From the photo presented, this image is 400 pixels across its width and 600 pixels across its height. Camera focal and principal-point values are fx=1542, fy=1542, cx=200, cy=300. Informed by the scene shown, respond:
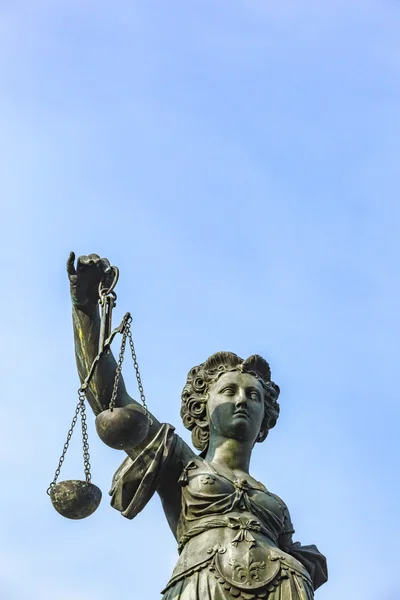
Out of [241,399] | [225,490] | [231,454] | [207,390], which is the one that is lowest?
[225,490]

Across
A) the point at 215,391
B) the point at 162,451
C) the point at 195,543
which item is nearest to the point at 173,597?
the point at 195,543

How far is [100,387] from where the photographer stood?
1515 centimetres

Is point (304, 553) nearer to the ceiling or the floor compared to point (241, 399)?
nearer to the floor

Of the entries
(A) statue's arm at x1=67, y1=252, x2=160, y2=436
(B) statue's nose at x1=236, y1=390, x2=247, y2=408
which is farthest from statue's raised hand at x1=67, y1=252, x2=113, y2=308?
(B) statue's nose at x1=236, y1=390, x2=247, y2=408

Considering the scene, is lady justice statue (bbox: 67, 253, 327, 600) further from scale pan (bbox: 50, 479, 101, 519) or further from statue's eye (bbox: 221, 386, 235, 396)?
scale pan (bbox: 50, 479, 101, 519)

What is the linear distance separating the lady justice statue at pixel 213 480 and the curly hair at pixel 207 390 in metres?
0.01

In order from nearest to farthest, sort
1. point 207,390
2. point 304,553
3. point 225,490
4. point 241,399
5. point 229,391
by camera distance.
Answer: point 225,490 → point 304,553 → point 241,399 → point 229,391 → point 207,390

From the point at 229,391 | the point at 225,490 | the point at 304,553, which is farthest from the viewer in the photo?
the point at 229,391

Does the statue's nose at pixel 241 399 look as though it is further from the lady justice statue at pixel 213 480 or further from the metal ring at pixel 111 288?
the metal ring at pixel 111 288

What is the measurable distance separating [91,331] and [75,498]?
6.23ft

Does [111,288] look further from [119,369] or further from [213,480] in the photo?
[213,480]

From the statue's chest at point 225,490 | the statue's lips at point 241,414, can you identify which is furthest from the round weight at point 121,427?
the statue's lips at point 241,414

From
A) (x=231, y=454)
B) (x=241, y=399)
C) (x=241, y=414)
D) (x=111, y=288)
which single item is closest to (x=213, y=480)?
(x=231, y=454)

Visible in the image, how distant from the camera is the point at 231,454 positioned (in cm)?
1523
